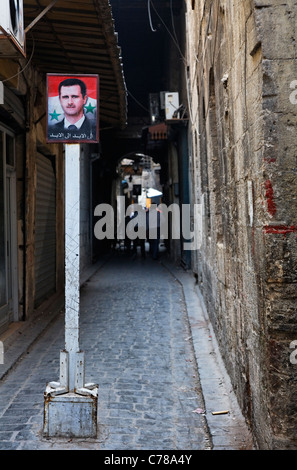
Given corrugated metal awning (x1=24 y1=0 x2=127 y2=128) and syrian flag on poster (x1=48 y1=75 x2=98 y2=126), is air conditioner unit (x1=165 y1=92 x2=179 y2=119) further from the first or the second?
syrian flag on poster (x1=48 y1=75 x2=98 y2=126)

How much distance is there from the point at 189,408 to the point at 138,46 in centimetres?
1954

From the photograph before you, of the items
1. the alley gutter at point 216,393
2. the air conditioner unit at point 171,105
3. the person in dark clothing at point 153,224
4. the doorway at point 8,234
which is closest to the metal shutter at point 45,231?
the doorway at point 8,234

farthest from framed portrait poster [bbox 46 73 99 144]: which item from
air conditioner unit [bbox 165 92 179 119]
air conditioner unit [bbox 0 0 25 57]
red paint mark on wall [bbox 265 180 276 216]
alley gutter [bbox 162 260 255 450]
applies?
air conditioner unit [bbox 165 92 179 119]

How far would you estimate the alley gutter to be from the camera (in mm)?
3822

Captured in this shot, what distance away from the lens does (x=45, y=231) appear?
392 inches

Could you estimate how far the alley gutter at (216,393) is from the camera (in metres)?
3.82

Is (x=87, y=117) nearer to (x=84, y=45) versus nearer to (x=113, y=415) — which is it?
(x=113, y=415)

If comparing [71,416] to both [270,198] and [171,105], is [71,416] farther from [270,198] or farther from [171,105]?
[171,105]

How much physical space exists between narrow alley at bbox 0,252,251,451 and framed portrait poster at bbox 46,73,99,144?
241cm

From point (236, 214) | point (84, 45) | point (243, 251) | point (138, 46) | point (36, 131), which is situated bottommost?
point (243, 251)

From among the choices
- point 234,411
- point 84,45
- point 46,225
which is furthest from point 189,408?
point 46,225

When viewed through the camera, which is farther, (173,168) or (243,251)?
(173,168)

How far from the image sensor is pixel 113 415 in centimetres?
440
